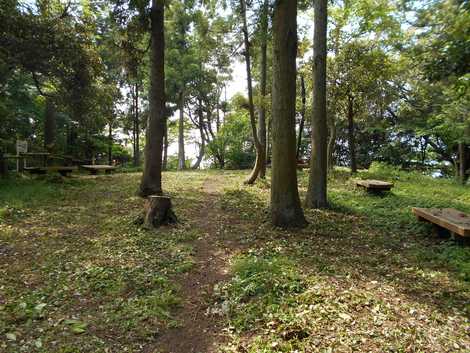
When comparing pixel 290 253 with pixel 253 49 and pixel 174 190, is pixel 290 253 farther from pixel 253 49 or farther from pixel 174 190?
pixel 253 49

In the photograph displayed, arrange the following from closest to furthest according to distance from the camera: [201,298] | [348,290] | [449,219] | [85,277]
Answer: [348,290] < [201,298] < [85,277] < [449,219]

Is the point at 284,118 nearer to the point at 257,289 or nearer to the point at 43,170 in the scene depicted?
the point at 257,289

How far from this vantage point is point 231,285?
380cm

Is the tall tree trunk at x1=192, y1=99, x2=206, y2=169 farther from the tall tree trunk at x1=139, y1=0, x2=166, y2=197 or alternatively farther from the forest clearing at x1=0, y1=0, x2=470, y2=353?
the tall tree trunk at x1=139, y1=0, x2=166, y2=197

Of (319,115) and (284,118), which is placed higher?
(319,115)

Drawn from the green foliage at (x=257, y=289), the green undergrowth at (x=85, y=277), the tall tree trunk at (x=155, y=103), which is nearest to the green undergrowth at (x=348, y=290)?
the green foliage at (x=257, y=289)

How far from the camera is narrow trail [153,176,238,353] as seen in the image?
288 cm

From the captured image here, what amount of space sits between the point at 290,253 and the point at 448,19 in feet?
11.6

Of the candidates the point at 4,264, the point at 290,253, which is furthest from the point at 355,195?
the point at 4,264

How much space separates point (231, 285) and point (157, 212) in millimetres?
2854

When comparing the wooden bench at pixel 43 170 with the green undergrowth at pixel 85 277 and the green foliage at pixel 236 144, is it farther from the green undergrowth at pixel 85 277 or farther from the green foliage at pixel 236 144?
the green foliage at pixel 236 144

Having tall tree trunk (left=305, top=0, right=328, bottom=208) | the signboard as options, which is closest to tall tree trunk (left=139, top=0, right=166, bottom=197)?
tall tree trunk (left=305, top=0, right=328, bottom=208)

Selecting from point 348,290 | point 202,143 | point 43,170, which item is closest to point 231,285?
point 348,290

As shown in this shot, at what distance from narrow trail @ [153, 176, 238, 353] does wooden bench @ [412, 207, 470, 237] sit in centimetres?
320
